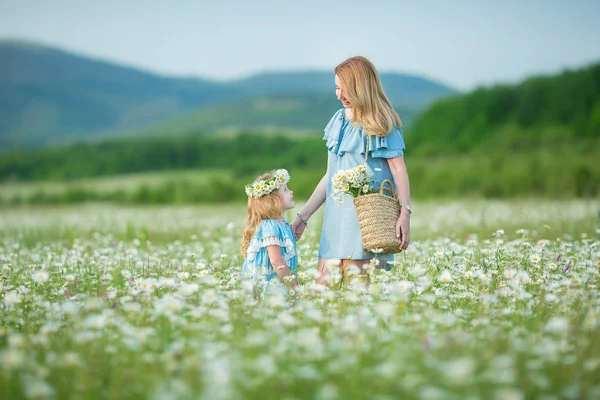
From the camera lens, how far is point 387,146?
19.4 feet

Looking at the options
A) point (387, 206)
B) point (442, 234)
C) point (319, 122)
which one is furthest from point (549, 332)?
point (319, 122)

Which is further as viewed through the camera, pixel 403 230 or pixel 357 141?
pixel 357 141

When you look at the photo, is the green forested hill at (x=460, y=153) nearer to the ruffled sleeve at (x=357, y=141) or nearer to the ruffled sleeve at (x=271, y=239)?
the ruffled sleeve at (x=271, y=239)

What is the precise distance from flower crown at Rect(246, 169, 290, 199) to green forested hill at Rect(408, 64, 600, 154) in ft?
98.5

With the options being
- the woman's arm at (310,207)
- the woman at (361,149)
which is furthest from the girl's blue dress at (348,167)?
the woman's arm at (310,207)

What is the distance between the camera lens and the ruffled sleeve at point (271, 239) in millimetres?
5836

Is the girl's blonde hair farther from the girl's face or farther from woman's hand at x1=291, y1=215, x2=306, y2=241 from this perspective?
woman's hand at x1=291, y1=215, x2=306, y2=241

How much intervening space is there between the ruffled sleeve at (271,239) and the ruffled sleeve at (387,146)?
1124 mm

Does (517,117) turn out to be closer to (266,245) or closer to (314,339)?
(266,245)

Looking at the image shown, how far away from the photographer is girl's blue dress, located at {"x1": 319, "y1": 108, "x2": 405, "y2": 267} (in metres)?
5.94

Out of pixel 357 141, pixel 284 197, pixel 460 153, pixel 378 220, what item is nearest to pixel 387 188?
pixel 378 220

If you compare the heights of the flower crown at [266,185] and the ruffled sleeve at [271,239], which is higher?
the flower crown at [266,185]

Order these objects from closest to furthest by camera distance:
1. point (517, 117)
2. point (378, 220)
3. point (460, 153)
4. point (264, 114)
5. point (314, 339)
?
point (314, 339), point (378, 220), point (460, 153), point (517, 117), point (264, 114)

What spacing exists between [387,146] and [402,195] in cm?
48
